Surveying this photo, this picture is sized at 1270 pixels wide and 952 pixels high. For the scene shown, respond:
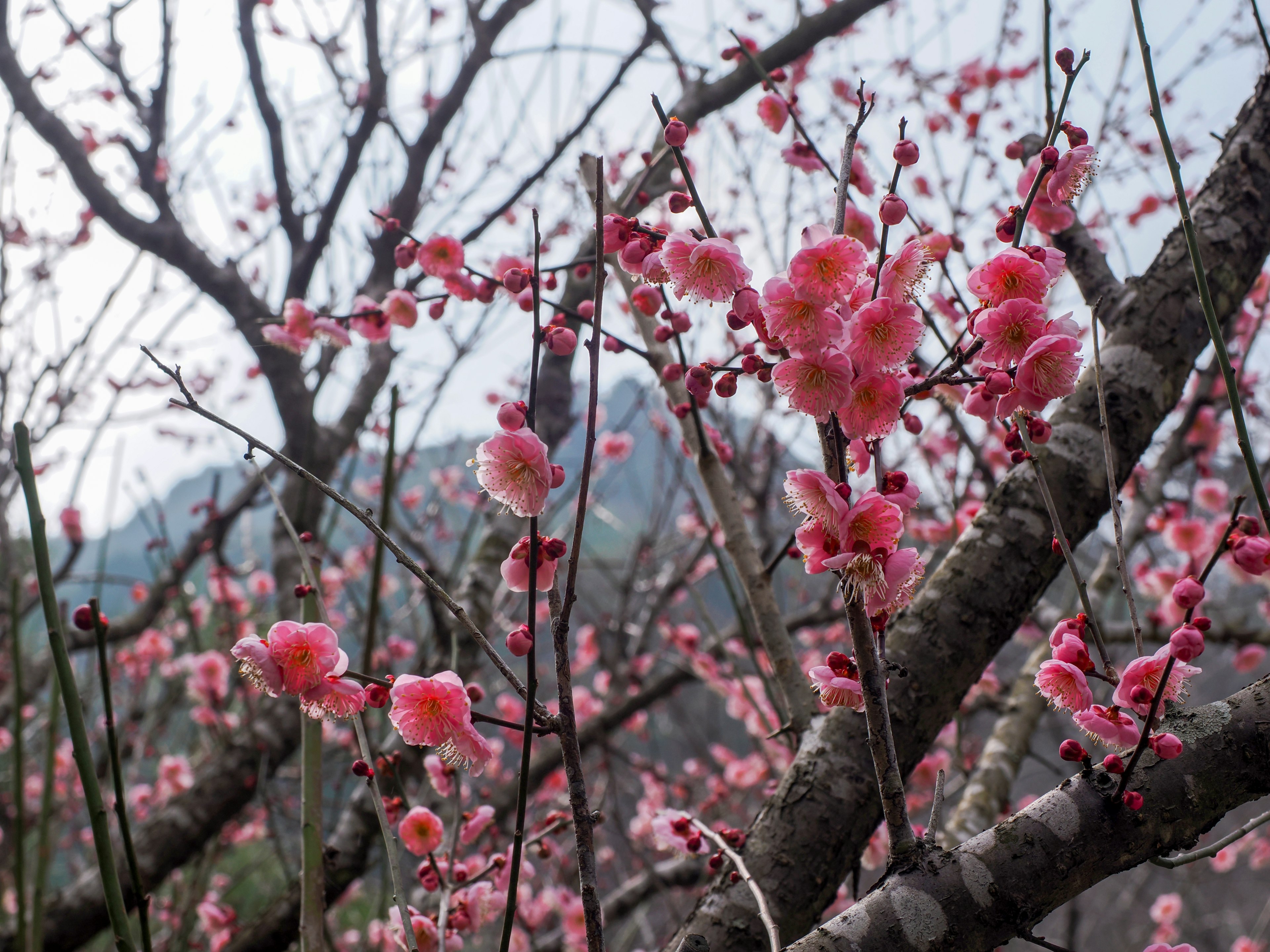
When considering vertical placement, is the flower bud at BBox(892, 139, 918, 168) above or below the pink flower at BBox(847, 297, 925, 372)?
above

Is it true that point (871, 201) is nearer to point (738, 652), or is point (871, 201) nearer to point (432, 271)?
point (432, 271)

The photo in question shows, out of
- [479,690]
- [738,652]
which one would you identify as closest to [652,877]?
[479,690]

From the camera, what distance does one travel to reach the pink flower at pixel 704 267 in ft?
2.91

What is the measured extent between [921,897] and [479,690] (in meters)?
0.55

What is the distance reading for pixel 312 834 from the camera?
1044 mm

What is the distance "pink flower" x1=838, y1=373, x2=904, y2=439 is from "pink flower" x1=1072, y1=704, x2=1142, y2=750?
0.38m

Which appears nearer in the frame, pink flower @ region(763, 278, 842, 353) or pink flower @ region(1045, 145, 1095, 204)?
pink flower @ region(763, 278, 842, 353)

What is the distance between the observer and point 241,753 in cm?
269

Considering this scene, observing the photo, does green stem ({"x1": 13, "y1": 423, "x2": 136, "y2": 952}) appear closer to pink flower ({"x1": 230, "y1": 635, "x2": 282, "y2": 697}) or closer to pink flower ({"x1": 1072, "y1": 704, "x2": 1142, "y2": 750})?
pink flower ({"x1": 230, "y1": 635, "x2": 282, "y2": 697})

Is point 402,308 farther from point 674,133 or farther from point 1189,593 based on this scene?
point 1189,593

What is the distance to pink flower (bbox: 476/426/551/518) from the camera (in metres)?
0.83

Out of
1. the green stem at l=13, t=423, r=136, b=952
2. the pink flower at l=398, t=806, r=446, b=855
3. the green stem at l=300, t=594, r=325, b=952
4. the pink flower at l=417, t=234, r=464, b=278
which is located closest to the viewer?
the green stem at l=13, t=423, r=136, b=952

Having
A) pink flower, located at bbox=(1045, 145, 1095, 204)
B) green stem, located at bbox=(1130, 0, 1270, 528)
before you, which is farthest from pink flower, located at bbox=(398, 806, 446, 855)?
pink flower, located at bbox=(1045, 145, 1095, 204)

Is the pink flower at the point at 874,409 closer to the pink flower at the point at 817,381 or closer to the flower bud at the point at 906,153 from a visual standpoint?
the pink flower at the point at 817,381
